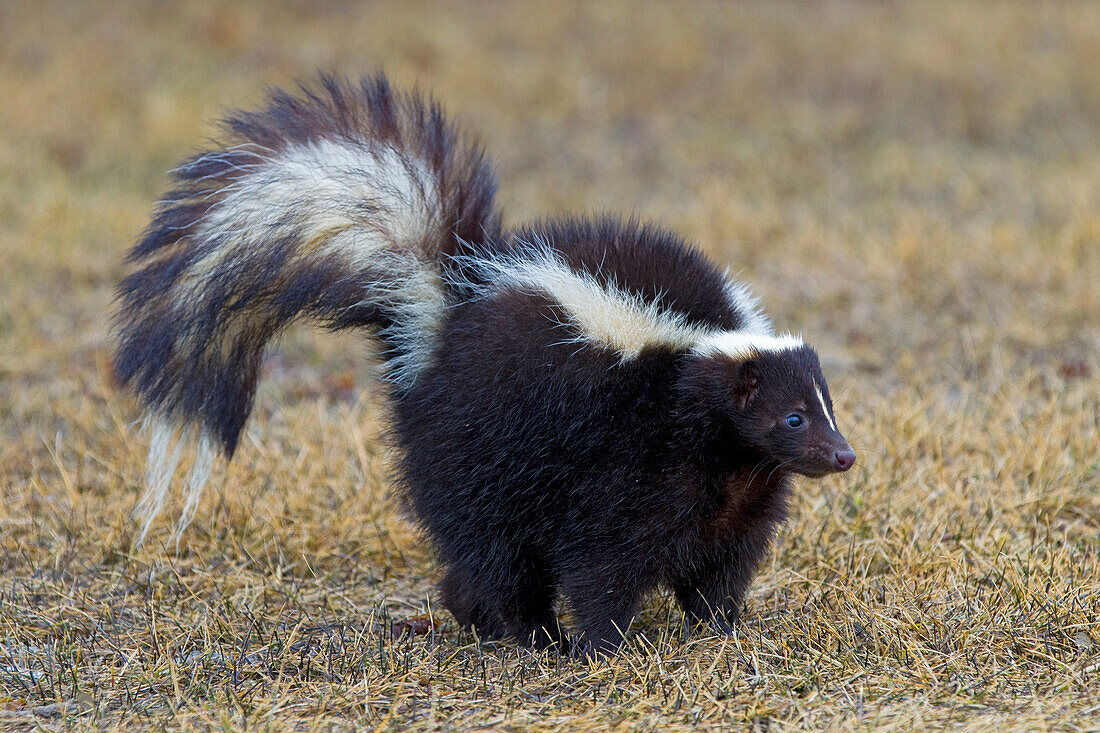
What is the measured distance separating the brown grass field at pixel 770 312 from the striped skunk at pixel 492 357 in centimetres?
31

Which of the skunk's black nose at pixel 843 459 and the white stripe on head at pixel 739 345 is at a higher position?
the white stripe on head at pixel 739 345

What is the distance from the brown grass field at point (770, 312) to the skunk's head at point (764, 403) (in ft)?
1.91

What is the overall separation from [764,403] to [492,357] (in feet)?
2.76

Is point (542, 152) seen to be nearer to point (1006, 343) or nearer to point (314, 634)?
point (1006, 343)

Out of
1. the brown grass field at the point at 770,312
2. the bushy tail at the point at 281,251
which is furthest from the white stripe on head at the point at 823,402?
the bushy tail at the point at 281,251

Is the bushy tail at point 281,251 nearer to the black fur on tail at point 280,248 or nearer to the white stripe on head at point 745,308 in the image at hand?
the black fur on tail at point 280,248

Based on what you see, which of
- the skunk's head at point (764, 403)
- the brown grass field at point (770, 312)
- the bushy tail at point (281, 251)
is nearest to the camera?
the brown grass field at point (770, 312)

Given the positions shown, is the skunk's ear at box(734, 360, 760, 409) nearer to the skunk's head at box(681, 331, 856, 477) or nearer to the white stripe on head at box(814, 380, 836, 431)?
the skunk's head at box(681, 331, 856, 477)

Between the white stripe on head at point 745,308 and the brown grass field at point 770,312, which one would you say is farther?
the white stripe on head at point 745,308

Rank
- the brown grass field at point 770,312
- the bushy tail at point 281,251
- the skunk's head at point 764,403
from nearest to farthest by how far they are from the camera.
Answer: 1. the brown grass field at point 770,312
2. the skunk's head at point 764,403
3. the bushy tail at point 281,251

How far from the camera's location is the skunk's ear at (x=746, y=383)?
350 cm

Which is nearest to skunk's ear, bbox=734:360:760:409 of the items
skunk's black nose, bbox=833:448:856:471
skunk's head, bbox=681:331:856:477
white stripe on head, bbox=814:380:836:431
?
skunk's head, bbox=681:331:856:477

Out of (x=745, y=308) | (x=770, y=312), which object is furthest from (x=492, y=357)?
(x=770, y=312)

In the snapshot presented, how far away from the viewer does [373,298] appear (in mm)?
3842
